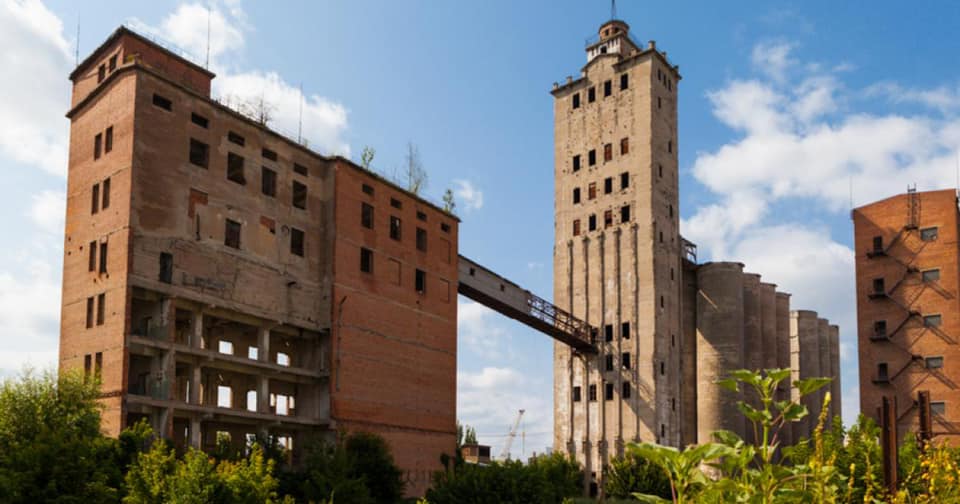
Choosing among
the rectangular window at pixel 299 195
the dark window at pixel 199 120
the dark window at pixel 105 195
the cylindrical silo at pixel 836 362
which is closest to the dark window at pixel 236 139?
the dark window at pixel 199 120

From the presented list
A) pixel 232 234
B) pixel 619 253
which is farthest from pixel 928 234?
pixel 232 234

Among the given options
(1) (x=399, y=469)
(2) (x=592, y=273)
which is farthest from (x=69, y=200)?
(2) (x=592, y=273)

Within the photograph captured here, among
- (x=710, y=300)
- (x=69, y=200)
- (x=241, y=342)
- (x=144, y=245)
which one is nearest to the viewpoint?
(x=144, y=245)

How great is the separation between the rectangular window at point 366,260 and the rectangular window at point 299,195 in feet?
14.0

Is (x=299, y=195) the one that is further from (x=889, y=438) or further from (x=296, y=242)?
(x=889, y=438)

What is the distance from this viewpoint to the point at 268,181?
4812cm

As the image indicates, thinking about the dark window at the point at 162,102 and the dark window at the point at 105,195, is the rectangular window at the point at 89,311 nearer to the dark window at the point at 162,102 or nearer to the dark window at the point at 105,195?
the dark window at the point at 105,195

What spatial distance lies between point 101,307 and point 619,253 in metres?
41.4

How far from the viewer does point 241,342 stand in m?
48.8

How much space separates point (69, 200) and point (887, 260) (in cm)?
6023

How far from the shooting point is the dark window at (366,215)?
5197 centimetres

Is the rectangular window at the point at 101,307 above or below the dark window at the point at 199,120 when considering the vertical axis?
below

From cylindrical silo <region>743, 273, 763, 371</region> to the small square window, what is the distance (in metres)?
15.7

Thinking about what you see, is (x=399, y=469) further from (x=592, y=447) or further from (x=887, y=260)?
(x=887, y=260)
